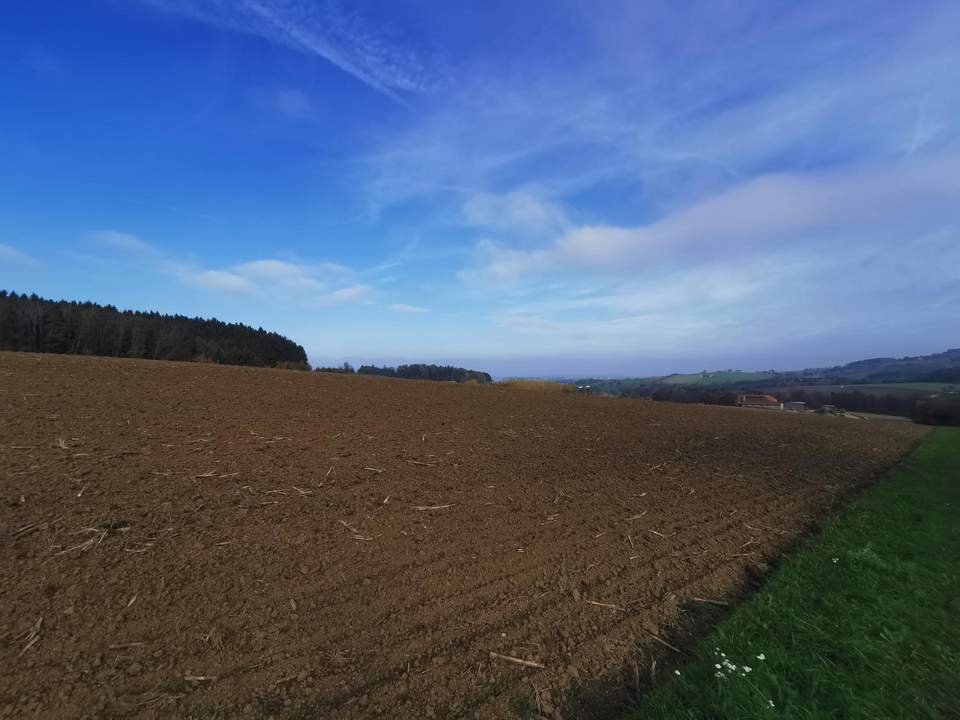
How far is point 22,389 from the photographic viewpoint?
12461 mm

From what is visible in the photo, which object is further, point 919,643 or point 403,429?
point 403,429

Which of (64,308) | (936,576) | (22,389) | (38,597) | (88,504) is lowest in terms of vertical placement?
(936,576)

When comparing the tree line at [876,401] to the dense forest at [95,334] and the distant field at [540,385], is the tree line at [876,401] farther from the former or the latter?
the dense forest at [95,334]

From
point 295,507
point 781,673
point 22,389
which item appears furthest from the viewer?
point 22,389

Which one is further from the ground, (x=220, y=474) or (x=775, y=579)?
(x=220, y=474)

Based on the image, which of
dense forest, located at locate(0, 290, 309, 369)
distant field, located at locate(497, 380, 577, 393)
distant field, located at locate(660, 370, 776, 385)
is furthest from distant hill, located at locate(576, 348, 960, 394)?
dense forest, located at locate(0, 290, 309, 369)

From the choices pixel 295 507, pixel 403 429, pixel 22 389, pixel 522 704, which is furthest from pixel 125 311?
pixel 522 704

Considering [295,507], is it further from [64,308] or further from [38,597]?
[64,308]

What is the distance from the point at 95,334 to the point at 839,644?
68090mm

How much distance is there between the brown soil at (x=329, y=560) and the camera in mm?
3422

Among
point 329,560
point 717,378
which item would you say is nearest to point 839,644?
point 329,560

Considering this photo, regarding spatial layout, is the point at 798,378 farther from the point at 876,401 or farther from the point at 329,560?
the point at 329,560

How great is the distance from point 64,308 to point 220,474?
212ft

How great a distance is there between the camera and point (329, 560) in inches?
205
